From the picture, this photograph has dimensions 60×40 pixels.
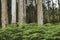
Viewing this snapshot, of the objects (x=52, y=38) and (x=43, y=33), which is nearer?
(x=52, y=38)

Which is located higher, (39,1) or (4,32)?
(39,1)

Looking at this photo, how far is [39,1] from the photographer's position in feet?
61.4

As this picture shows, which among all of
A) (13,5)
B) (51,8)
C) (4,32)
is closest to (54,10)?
(51,8)

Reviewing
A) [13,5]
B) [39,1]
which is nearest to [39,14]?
[39,1]

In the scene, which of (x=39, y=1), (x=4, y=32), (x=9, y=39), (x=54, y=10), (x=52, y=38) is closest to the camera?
(x=52, y=38)

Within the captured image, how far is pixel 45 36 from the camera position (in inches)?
248

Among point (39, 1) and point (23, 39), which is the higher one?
point (39, 1)

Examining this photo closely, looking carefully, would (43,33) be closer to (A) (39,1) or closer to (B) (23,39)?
(B) (23,39)

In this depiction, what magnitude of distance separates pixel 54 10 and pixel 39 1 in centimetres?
1051

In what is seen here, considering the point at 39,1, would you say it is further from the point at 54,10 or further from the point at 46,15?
the point at 54,10

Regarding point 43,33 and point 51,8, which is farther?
point 51,8

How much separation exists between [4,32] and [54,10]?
2165 centimetres

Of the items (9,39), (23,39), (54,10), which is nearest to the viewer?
(23,39)

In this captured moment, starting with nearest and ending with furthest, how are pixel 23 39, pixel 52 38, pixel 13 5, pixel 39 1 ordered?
pixel 52 38
pixel 23 39
pixel 39 1
pixel 13 5
